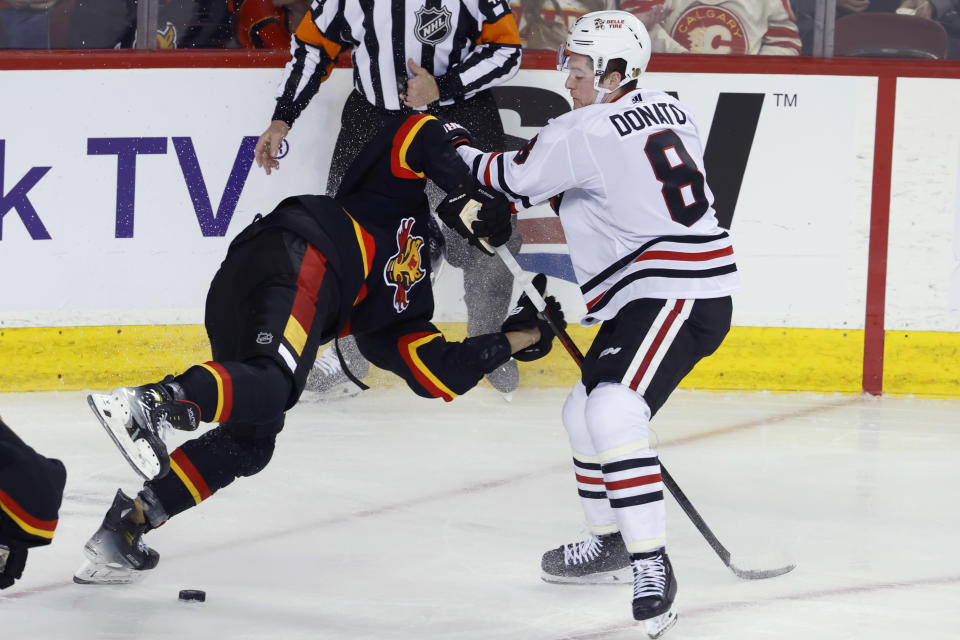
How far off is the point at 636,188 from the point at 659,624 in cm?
81

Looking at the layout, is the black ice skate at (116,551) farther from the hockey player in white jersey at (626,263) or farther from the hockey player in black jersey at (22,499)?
the hockey player in white jersey at (626,263)

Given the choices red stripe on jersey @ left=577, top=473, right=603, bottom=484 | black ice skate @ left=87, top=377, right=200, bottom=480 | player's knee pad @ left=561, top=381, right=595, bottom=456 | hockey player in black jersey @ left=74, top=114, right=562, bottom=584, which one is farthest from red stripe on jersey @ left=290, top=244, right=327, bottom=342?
red stripe on jersey @ left=577, top=473, right=603, bottom=484

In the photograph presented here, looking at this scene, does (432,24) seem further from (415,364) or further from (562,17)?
(415,364)

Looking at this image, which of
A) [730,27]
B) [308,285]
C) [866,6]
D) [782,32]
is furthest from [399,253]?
[866,6]

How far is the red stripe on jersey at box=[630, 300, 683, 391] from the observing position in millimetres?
2436

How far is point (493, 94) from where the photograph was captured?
14.1ft

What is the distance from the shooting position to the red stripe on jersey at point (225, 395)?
84.7 inches

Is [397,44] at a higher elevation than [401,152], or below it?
higher

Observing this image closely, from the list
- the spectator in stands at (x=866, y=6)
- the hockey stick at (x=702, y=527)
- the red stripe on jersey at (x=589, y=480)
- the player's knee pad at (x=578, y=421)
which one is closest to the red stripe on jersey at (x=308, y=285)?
the hockey stick at (x=702, y=527)

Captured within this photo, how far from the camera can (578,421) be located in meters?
2.61

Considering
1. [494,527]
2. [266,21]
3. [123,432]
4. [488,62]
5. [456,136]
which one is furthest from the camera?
[266,21]

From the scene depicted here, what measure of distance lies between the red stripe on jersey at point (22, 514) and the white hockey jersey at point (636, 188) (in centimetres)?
106

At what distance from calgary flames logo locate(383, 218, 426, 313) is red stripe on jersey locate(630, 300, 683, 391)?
538 mm

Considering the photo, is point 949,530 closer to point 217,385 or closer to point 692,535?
point 692,535
